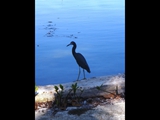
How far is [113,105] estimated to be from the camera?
2842 millimetres

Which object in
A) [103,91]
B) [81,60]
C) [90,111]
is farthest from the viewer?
[81,60]

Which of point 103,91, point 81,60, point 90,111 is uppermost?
point 81,60

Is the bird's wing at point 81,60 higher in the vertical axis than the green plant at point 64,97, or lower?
higher

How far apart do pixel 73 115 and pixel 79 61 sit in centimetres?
169

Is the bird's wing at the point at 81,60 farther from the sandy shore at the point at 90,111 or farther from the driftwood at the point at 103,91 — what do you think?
the driftwood at the point at 103,91

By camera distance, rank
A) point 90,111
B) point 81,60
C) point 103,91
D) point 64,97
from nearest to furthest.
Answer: point 90,111 → point 64,97 → point 103,91 → point 81,60

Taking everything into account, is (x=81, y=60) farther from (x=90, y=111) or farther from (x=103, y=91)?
(x=90, y=111)

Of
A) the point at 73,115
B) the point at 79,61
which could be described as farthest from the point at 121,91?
the point at 79,61

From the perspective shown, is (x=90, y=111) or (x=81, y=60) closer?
(x=90, y=111)

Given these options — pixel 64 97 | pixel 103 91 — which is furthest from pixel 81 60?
pixel 64 97

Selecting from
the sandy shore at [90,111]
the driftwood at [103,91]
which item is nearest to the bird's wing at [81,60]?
the sandy shore at [90,111]

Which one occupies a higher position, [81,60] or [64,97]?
[81,60]
